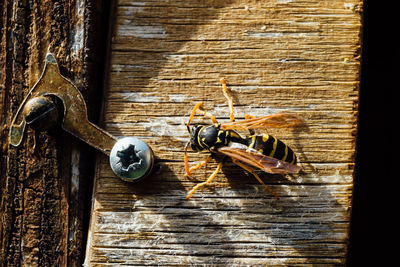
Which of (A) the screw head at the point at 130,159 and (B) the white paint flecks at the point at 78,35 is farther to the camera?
(B) the white paint flecks at the point at 78,35

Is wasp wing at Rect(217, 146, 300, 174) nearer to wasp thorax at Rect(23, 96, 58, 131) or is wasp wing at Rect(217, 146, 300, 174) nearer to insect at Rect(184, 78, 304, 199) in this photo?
insect at Rect(184, 78, 304, 199)

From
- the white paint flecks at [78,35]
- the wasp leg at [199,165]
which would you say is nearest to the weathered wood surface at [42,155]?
the white paint flecks at [78,35]

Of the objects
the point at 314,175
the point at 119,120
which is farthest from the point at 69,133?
the point at 314,175

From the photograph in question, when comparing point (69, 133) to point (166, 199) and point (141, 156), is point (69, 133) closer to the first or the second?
point (141, 156)

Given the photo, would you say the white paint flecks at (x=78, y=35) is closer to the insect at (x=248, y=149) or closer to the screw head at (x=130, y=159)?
the screw head at (x=130, y=159)

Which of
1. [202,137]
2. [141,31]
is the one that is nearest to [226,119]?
[202,137]
